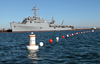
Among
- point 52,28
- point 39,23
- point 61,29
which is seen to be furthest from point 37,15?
point 61,29

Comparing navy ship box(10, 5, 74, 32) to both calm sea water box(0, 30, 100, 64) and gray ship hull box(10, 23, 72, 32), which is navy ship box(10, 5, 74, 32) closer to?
gray ship hull box(10, 23, 72, 32)

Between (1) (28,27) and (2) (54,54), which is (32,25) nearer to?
(1) (28,27)

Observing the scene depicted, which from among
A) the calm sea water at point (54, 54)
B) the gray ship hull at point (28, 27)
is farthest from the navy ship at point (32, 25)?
the calm sea water at point (54, 54)

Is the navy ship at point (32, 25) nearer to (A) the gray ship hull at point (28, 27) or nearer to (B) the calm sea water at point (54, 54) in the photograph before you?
(A) the gray ship hull at point (28, 27)

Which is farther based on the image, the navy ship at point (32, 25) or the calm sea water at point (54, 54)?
the navy ship at point (32, 25)

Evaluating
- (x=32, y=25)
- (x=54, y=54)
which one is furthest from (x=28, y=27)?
(x=54, y=54)

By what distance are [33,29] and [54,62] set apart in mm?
85901

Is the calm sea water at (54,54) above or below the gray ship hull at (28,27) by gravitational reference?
below

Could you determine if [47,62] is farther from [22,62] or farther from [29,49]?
[29,49]

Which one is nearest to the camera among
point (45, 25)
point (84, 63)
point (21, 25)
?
point (84, 63)

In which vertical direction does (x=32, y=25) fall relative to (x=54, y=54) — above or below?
above

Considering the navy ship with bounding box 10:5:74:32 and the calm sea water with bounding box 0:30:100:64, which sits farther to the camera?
the navy ship with bounding box 10:5:74:32

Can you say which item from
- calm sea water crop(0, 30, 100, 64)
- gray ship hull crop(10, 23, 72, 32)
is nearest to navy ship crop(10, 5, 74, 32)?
gray ship hull crop(10, 23, 72, 32)

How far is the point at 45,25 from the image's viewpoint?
319 ft
